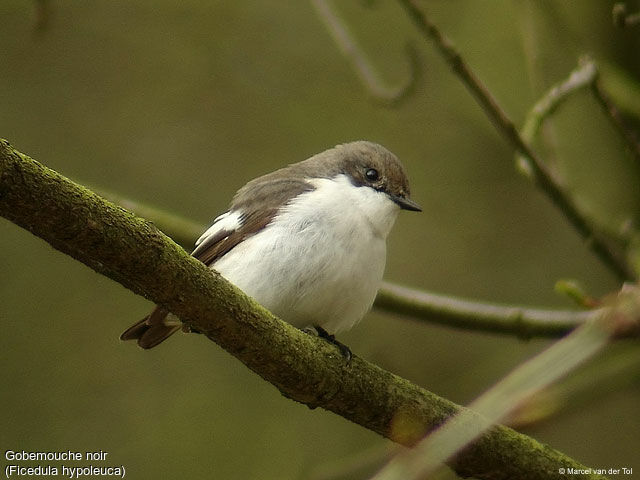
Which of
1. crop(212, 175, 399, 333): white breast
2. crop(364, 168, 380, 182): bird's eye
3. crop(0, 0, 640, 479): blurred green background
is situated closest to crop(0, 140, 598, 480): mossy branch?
crop(212, 175, 399, 333): white breast

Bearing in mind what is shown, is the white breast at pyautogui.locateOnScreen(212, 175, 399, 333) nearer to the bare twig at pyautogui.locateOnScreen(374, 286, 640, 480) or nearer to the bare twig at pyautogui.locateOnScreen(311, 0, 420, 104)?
the bare twig at pyautogui.locateOnScreen(311, 0, 420, 104)

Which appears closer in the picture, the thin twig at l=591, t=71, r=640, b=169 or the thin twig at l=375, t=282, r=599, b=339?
the thin twig at l=591, t=71, r=640, b=169

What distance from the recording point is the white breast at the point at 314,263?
4035 mm

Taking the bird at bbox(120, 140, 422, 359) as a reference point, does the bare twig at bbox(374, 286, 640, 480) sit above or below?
above

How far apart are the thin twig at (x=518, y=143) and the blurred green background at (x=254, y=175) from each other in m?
1.04

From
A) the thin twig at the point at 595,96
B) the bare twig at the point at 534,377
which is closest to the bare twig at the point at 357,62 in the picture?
the thin twig at the point at 595,96

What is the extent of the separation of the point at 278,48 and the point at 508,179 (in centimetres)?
235

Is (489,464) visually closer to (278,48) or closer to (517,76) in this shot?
(517,76)

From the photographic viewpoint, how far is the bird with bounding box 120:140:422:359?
404 cm

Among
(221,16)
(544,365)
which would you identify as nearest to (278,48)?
(221,16)

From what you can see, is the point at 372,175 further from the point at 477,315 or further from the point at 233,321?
the point at 233,321

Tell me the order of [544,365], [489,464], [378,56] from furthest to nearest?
[378,56], [489,464], [544,365]

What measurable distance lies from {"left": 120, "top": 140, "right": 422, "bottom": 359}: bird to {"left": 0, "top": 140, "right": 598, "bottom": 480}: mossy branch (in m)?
0.70

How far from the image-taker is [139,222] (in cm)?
257
